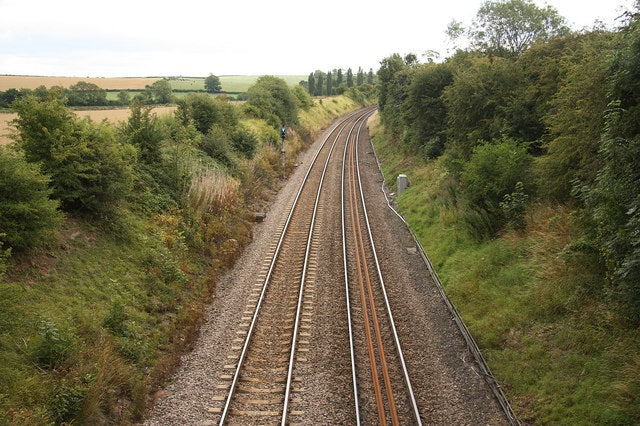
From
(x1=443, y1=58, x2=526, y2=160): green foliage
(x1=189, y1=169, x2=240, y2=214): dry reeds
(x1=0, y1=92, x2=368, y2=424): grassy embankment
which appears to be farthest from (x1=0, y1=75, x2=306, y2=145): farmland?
(x1=443, y1=58, x2=526, y2=160): green foliage

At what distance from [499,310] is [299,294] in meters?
5.70

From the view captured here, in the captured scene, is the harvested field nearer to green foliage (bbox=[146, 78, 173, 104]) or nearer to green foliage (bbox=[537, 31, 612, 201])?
green foliage (bbox=[537, 31, 612, 201])

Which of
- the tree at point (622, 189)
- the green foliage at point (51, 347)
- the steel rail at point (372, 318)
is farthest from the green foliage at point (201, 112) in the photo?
the tree at point (622, 189)

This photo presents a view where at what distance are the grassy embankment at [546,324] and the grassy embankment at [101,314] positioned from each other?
25.4 ft

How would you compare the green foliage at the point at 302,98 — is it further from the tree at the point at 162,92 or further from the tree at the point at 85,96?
the tree at the point at 85,96

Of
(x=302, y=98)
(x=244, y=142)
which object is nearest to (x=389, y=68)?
(x=302, y=98)

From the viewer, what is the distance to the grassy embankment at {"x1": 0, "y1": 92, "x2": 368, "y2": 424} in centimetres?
697

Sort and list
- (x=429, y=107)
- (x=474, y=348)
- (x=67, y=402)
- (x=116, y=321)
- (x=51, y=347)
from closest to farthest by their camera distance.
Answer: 1. (x=67, y=402)
2. (x=51, y=347)
3. (x=116, y=321)
4. (x=474, y=348)
5. (x=429, y=107)

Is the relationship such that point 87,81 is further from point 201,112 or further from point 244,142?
point 244,142

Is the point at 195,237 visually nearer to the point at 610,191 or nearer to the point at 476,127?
the point at 610,191

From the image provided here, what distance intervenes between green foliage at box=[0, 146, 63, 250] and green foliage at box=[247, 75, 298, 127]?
95.0ft

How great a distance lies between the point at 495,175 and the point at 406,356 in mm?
8344

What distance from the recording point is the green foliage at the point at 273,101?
37.8 m

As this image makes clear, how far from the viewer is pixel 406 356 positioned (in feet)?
32.2
